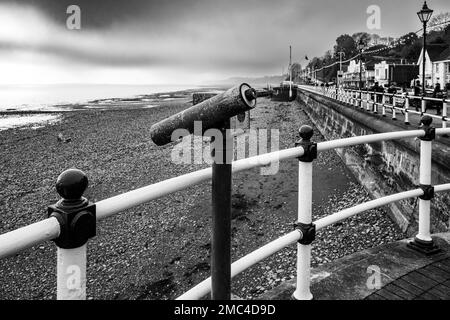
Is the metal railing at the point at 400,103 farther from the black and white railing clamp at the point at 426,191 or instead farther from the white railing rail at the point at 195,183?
the white railing rail at the point at 195,183

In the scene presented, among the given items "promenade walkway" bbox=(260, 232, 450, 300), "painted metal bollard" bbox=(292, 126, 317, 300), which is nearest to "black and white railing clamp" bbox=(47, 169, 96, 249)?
"painted metal bollard" bbox=(292, 126, 317, 300)

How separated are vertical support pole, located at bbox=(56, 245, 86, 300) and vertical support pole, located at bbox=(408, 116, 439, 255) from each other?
285 cm

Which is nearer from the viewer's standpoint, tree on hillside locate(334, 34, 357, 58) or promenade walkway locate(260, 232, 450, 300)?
promenade walkway locate(260, 232, 450, 300)

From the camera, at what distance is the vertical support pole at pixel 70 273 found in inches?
47.1

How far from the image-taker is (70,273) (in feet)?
3.95

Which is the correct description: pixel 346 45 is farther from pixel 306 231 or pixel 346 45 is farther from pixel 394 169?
pixel 306 231

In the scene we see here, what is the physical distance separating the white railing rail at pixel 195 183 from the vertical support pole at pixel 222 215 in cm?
14

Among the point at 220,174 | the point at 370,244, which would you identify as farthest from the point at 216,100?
the point at 370,244

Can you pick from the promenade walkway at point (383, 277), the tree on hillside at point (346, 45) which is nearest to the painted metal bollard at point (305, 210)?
the promenade walkway at point (383, 277)

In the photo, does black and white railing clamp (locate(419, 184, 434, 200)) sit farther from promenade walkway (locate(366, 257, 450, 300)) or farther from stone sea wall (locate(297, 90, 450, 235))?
stone sea wall (locate(297, 90, 450, 235))

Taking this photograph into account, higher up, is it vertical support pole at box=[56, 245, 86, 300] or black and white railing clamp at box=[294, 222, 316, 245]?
vertical support pole at box=[56, 245, 86, 300]

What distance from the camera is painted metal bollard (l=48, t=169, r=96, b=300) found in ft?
3.84

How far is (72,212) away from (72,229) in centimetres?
5

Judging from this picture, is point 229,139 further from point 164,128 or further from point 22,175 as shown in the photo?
point 22,175
